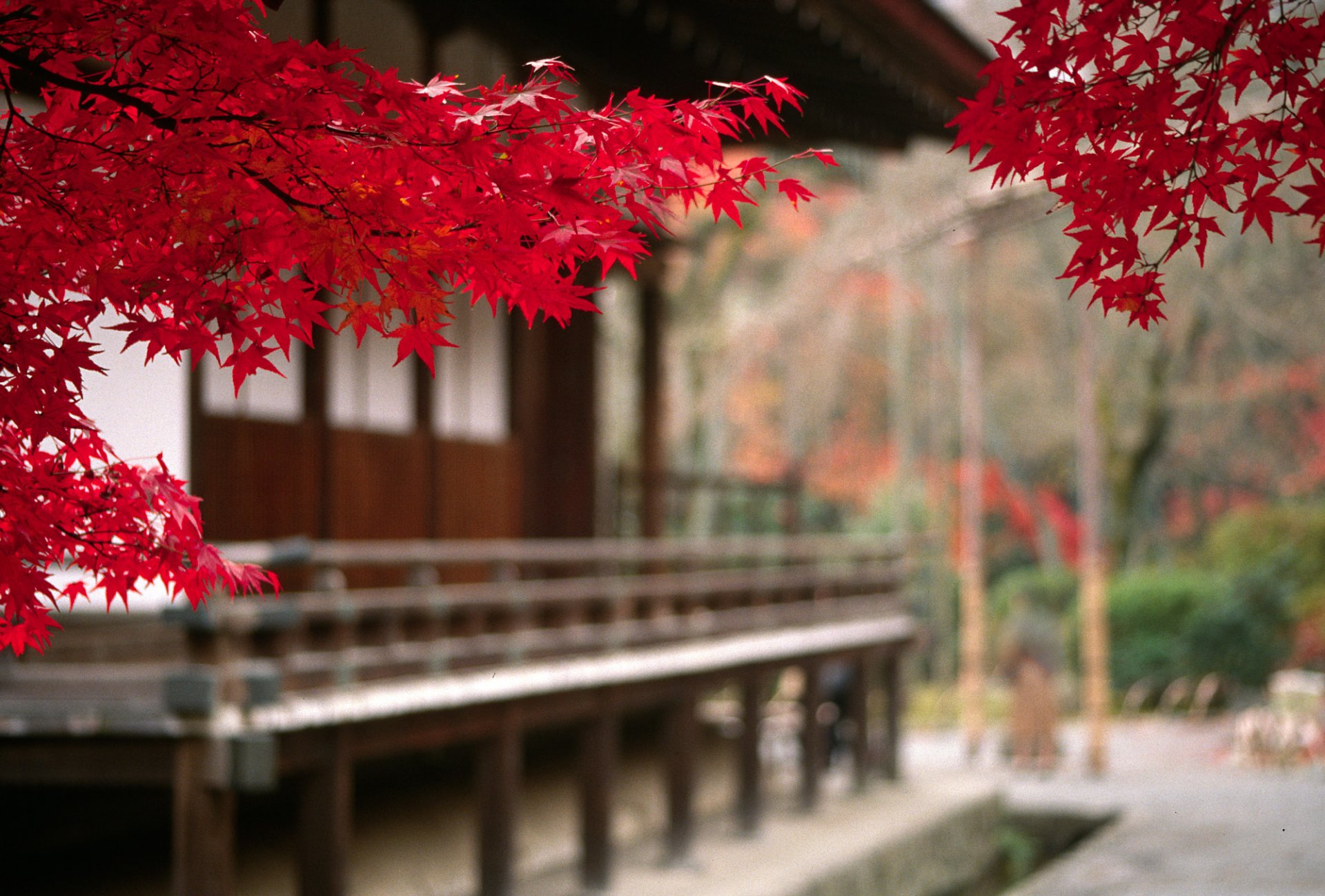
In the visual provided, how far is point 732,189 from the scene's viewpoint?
9.26ft

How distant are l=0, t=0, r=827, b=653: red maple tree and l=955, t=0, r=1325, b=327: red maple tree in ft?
1.54

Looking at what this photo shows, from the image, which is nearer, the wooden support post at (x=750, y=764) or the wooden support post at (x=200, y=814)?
the wooden support post at (x=200, y=814)

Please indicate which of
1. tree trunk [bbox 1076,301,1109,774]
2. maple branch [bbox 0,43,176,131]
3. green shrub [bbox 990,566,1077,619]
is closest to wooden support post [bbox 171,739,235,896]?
maple branch [bbox 0,43,176,131]

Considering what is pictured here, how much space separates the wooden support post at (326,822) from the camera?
23.1 feet

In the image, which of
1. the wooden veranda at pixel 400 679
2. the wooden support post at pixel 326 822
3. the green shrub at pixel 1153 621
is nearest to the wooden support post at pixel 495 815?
the wooden veranda at pixel 400 679

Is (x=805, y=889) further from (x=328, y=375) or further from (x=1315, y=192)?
(x=1315, y=192)

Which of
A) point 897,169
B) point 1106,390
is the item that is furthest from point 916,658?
point 897,169

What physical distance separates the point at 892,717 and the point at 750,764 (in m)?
4.13

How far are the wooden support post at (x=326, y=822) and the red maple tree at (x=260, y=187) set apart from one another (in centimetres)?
435

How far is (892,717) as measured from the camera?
16391 mm

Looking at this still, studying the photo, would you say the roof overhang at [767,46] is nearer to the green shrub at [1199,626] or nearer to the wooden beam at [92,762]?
the wooden beam at [92,762]

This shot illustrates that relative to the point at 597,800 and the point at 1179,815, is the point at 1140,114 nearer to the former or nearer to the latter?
the point at 597,800

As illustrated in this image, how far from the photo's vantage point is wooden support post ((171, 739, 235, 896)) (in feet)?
20.3

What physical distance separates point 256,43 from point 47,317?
0.73m
